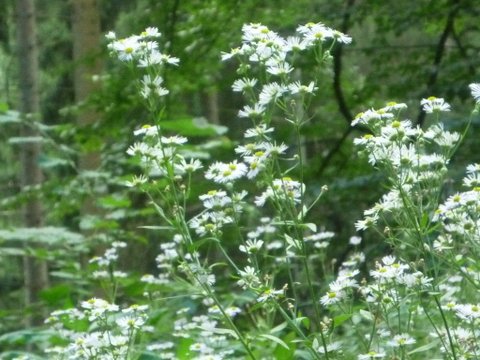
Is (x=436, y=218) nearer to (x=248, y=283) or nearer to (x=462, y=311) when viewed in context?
(x=462, y=311)

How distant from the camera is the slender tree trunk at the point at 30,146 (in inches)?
283

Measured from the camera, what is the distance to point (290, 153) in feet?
34.4

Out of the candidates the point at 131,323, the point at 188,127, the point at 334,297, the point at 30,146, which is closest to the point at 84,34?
the point at 30,146

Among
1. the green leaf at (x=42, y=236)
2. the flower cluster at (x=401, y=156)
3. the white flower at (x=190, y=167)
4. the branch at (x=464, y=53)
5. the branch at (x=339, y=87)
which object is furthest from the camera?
the branch at (x=339, y=87)

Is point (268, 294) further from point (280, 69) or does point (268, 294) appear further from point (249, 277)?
point (280, 69)

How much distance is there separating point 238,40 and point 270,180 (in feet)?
15.9

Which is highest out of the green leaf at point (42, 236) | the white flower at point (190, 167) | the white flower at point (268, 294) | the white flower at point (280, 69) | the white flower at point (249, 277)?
the white flower at point (280, 69)

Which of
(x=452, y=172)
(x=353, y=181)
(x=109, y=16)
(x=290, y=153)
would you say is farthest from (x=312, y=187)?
(x=109, y=16)

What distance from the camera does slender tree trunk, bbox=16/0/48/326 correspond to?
7.19 m

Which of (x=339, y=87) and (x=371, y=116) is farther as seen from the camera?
(x=339, y=87)

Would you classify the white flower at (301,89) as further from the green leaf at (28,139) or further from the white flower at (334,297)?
the green leaf at (28,139)

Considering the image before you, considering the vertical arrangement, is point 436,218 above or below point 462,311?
above

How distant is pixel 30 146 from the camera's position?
7273 millimetres

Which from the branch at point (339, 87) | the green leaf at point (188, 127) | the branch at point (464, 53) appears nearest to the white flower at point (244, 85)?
the green leaf at point (188, 127)
